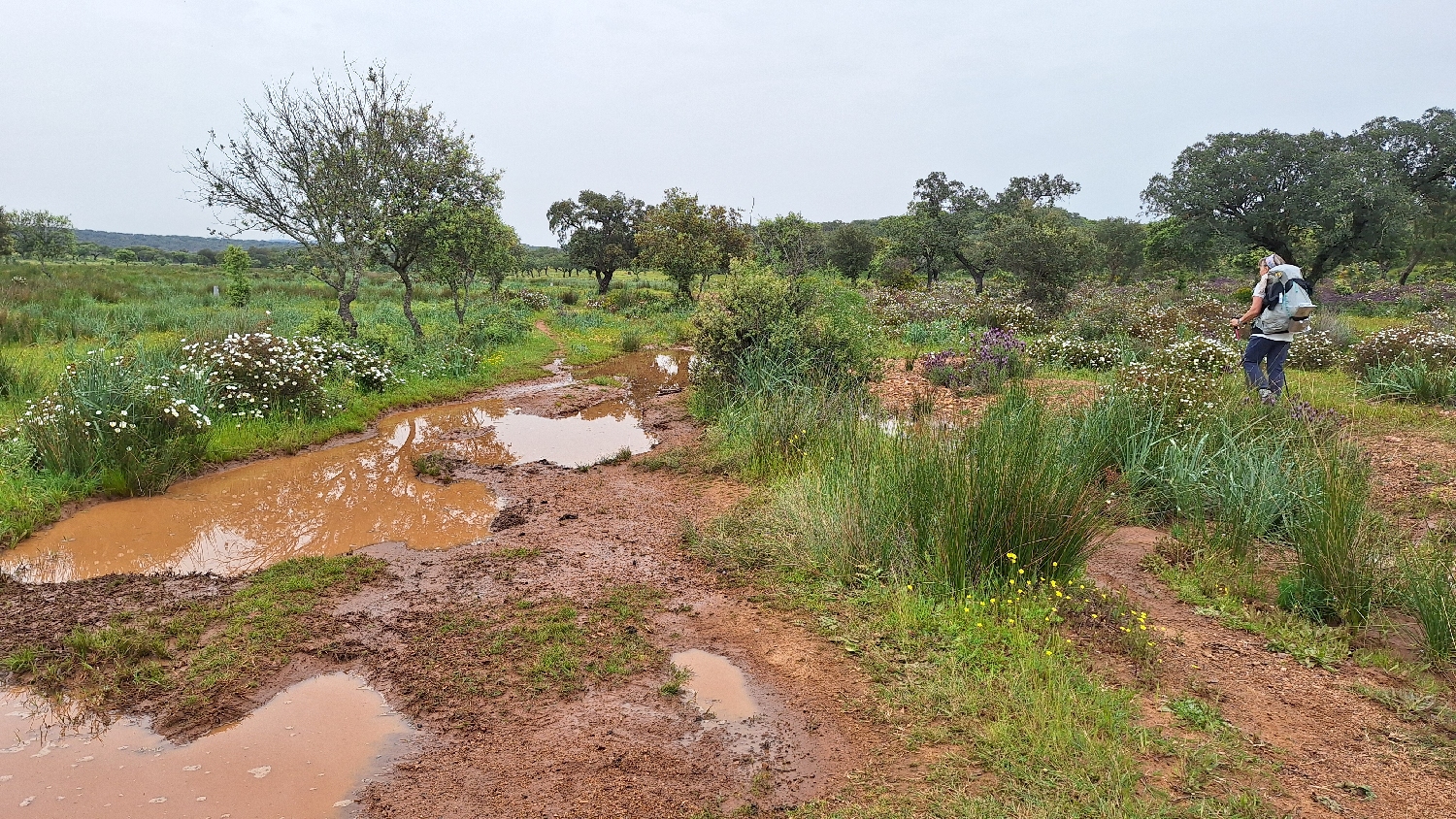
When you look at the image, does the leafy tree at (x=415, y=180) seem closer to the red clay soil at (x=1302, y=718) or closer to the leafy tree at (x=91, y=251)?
the red clay soil at (x=1302, y=718)

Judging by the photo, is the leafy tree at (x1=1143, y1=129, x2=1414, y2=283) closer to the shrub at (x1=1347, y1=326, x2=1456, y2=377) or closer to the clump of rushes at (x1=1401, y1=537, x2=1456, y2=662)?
the shrub at (x1=1347, y1=326, x2=1456, y2=377)

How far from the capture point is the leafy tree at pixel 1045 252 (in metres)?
17.4

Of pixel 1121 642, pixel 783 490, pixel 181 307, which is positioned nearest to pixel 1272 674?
pixel 1121 642

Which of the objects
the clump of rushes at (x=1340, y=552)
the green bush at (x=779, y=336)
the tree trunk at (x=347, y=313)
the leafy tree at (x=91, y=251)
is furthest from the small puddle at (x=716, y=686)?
the leafy tree at (x=91, y=251)

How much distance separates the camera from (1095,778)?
8.78 ft

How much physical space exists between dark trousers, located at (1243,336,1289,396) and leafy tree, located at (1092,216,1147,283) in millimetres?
32556

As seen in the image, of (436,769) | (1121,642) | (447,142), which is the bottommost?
(436,769)

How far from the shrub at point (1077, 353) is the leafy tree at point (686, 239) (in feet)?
48.2

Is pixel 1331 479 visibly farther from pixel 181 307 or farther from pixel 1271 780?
pixel 181 307

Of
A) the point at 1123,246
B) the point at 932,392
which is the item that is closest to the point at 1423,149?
the point at 1123,246

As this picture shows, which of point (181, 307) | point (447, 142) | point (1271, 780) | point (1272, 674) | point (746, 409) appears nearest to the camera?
point (1271, 780)

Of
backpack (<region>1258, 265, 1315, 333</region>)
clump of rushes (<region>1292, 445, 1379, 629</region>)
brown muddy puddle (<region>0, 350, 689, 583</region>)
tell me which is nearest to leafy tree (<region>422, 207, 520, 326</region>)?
brown muddy puddle (<region>0, 350, 689, 583</region>)

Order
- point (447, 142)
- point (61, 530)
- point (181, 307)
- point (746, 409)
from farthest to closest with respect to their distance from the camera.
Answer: point (181, 307) < point (447, 142) < point (746, 409) < point (61, 530)

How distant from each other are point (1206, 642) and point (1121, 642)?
58cm
